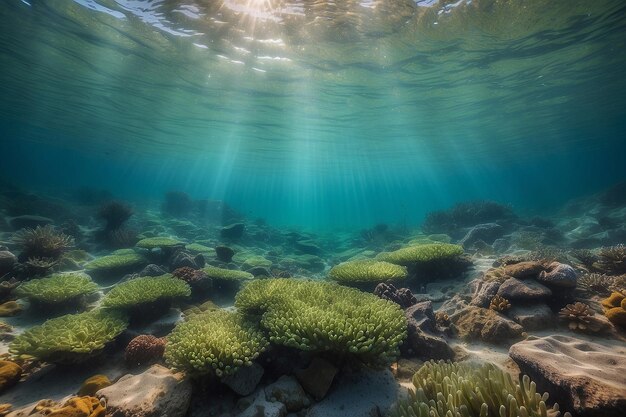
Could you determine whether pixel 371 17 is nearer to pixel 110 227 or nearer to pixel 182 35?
pixel 182 35

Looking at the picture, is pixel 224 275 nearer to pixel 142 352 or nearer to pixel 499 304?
pixel 142 352

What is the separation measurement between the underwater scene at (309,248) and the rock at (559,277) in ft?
0.12

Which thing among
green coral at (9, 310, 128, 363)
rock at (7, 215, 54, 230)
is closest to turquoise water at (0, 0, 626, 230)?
rock at (7, 215, 54, 230)

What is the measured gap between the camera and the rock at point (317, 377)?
3.85m

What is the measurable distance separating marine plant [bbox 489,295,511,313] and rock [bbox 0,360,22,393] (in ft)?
27.8

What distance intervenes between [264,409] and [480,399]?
2.46 m

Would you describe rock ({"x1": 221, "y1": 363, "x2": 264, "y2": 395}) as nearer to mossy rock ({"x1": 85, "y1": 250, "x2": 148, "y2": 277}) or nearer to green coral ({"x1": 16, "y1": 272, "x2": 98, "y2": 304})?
green coral ({"x1": 16, "y1": 272, "x2": 98, "y2": 304})

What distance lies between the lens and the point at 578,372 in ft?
11.0

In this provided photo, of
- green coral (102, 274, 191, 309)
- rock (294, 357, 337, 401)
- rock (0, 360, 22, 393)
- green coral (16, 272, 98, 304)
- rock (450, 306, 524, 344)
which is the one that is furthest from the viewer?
green coral (16, 272, 98, 304)

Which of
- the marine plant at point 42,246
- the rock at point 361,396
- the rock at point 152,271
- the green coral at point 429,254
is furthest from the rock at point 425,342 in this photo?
the marine plant at point 42,246

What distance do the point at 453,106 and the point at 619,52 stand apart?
409 inches

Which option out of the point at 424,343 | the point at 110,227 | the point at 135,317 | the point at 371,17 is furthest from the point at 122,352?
the point at 371,17

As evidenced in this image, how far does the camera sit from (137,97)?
25.1 meters

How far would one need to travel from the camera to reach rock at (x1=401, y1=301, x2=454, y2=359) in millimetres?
4809
